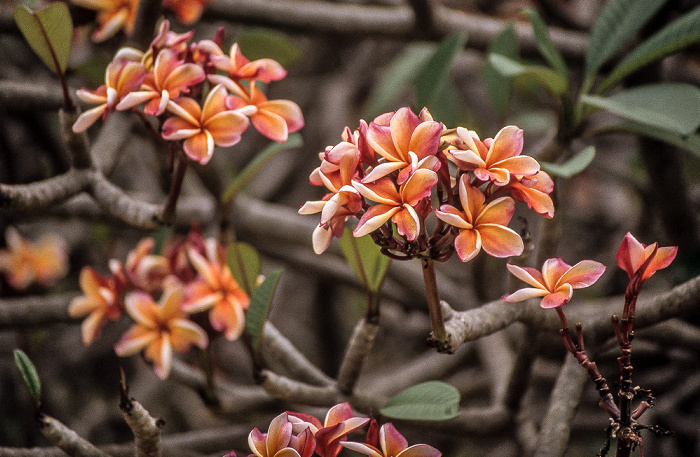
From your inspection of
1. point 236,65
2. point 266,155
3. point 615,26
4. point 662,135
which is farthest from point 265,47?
point 662,135

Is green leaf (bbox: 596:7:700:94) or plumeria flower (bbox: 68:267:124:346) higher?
green leaf (bbox: 596:7:700:94)

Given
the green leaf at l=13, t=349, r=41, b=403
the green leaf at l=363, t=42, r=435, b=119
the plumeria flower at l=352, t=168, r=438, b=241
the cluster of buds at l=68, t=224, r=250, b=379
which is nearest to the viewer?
the plumeria flower at l=352, t=168, r=438, b=241

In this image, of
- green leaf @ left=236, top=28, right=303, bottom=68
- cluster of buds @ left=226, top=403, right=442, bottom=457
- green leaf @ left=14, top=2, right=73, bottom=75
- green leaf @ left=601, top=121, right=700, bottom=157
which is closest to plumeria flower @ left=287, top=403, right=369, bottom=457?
cluster of buds @ left=226, top=403, right=442, bottom=457

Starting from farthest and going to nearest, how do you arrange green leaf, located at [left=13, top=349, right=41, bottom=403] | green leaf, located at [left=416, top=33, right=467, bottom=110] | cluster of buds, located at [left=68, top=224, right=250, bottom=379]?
green leaf, located at [left=416, top=33, right=467, bottom=110] → cluster of buds, located at [left=68, top=224, right=250, bottom=379] → green leaf, located at [left=13, top=349, right=41, bottom=403]

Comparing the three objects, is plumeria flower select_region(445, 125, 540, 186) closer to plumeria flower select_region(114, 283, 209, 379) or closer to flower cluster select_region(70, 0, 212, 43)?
plumeria flower select_region(114, 283, 209, 379)

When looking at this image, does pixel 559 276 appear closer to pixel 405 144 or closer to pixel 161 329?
pixel 405 144

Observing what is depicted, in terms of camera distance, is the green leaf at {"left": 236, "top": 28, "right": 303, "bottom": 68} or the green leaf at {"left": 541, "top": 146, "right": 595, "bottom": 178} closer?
the green leaf at {"left": 541, "top": 146, "right": 595, "bottom": 178}
